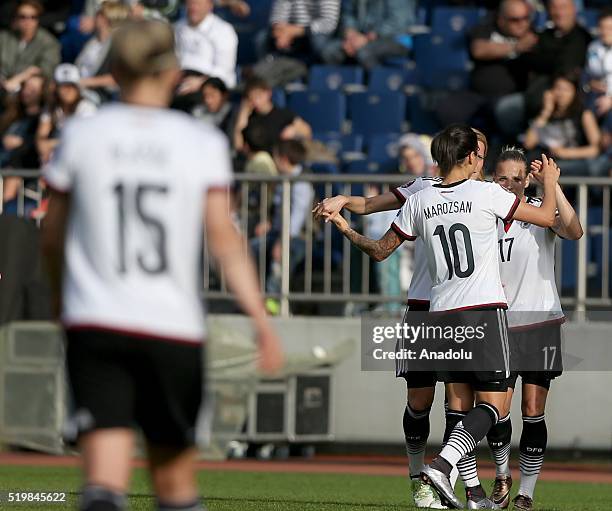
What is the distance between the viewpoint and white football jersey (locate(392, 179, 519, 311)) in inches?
329

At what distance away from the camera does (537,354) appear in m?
9.24

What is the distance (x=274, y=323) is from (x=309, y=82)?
4331 millimetres

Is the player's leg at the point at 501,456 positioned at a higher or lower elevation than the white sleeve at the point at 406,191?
lower

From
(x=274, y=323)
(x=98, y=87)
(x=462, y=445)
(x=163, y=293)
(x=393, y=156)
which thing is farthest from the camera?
(x=98, y=87)

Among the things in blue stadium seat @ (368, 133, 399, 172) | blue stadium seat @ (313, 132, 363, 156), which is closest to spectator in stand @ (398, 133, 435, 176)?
blue stadium seat @ (368, 133, 399, 172)

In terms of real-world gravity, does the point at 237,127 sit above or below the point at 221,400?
above

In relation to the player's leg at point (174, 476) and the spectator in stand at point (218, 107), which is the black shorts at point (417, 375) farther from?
the spectator in stand at point (218, 107)

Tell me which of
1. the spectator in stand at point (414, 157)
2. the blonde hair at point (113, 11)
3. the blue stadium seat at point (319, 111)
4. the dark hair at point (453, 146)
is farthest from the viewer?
the blonde hair at point (113, 11)

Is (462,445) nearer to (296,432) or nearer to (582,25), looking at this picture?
(296,432)

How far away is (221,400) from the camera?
46.3 ft

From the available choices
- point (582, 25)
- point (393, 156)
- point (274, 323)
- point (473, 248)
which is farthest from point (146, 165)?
point (582, 25)

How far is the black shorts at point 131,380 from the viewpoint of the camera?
4.59 meters

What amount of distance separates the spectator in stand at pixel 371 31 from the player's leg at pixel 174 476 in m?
12.8

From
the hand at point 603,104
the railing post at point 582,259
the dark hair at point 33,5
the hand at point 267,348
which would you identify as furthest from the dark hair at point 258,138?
the hand at point 267,348
